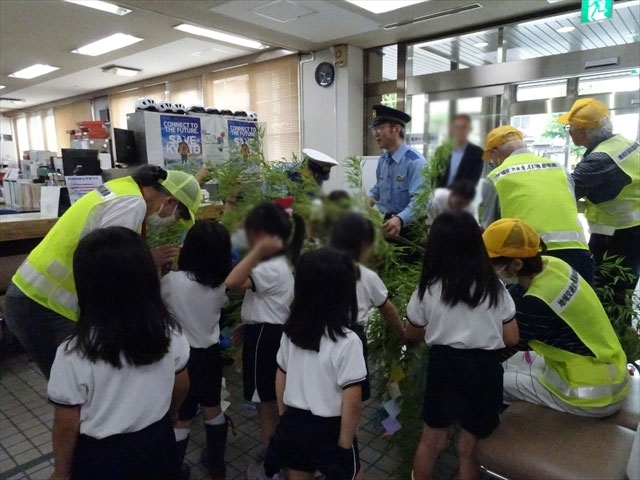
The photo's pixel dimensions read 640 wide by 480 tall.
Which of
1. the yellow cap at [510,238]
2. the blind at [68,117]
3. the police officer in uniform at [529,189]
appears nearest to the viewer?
the police officer in uniform at [529,189]

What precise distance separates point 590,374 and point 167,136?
2153 millimetres

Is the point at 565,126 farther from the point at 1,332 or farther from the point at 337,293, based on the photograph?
the point at 1,332

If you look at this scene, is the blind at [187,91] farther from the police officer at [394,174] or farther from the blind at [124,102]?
the police officer at [394,174]

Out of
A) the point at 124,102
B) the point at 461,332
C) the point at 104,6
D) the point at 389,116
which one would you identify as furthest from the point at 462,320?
the point at 124,102

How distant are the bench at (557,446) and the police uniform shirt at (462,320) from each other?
0.36 metres

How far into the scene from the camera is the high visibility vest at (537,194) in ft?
2.43

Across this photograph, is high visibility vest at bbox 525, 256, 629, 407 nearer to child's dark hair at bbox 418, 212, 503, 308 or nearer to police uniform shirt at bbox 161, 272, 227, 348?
child's dark hair at bbox 418, 212, 503, 308

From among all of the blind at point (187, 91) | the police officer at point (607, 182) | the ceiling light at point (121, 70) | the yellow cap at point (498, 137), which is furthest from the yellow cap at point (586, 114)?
the ceiling light at point (121, 70)

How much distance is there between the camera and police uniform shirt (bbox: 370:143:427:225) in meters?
0.71

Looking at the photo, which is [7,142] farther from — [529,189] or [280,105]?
[529,189]

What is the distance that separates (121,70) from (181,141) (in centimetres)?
614

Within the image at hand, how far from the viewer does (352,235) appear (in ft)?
1.51

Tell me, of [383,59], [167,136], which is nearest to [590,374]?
[383,59]

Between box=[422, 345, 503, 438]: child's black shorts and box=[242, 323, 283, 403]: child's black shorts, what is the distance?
1.50 feet
